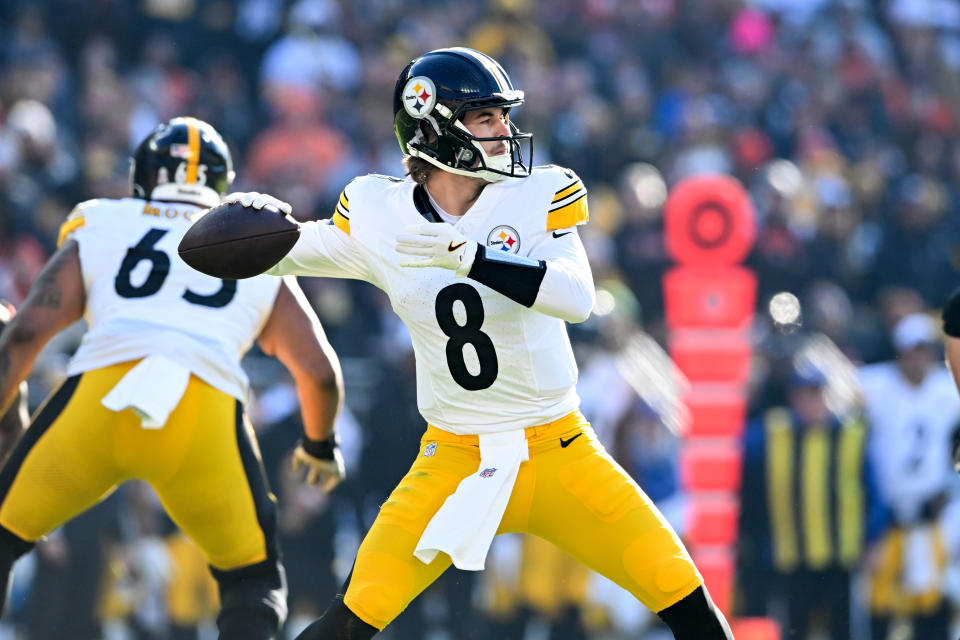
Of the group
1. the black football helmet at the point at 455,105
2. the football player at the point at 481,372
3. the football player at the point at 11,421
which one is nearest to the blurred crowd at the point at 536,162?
the football player at the point at 11,421

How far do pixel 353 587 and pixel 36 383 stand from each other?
12.3 feet

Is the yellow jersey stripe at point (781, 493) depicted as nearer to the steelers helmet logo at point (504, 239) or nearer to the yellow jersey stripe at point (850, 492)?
the yellow jersey stripe at point (850, 492)

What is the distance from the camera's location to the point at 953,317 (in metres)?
4.21

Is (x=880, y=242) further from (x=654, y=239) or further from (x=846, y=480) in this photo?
(x=846, y=480)

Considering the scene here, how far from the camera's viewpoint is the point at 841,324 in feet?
29.2

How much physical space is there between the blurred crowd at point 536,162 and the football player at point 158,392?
7.89ft

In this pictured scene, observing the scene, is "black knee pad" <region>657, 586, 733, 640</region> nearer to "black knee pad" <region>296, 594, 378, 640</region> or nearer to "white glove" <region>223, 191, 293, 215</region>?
"black knee pad" <region>296, 594, 378, 640</region>

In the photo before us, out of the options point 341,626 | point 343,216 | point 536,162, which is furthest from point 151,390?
point 536,162

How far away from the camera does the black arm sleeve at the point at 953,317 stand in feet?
13.7

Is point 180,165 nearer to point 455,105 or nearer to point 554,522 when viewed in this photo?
point 455,105

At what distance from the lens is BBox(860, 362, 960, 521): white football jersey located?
7.59 metres

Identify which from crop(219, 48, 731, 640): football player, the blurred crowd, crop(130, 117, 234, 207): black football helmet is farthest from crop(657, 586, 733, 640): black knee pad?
the blurred crowd

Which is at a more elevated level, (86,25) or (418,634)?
(86,25)

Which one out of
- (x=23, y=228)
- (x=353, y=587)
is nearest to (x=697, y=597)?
(x=353, y=587)
